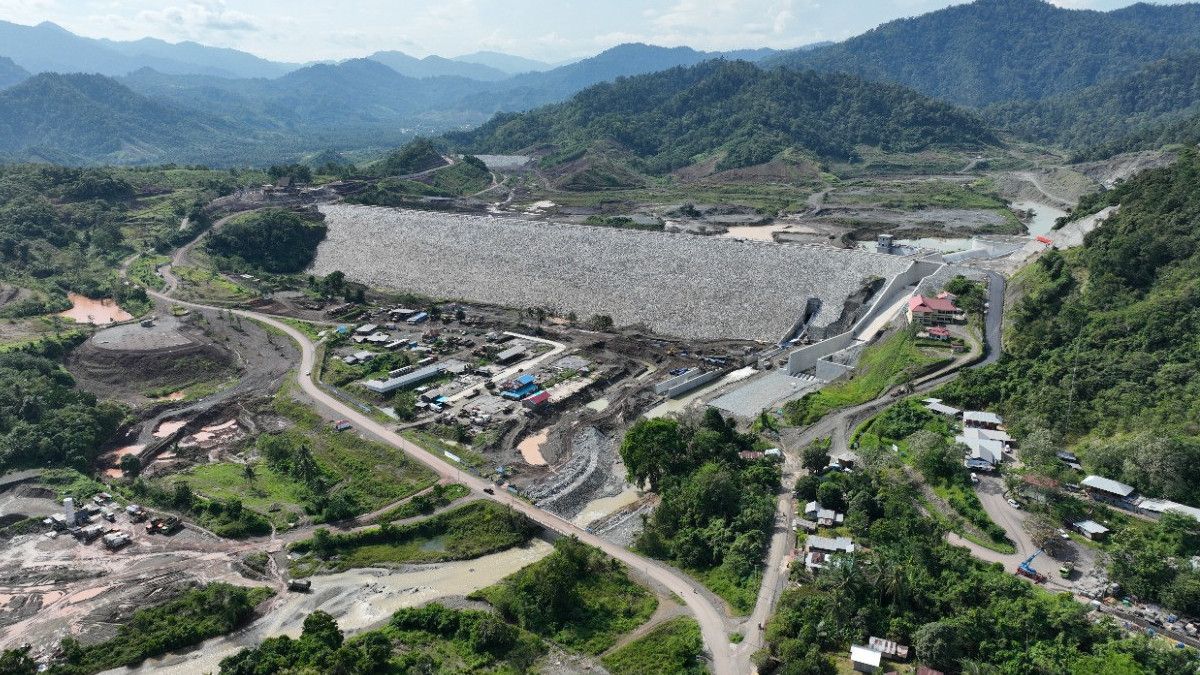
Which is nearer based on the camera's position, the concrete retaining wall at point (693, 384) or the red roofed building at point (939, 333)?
the red roofed building at point (939, 333)

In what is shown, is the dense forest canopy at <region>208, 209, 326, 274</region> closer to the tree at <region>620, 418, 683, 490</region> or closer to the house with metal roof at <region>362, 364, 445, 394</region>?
the house with metal roof at <region>362, 364, 445, 394</region>

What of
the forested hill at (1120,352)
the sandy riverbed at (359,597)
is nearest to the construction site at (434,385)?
the sandy riverbed at (359,597)

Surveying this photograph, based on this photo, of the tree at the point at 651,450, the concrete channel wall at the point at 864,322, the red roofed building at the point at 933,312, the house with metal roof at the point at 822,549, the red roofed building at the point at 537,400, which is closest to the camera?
the house with metal roof at the point at 822,549

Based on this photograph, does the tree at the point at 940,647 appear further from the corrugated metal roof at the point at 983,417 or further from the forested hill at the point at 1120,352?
the corrugated metal roof at the point at 983,417

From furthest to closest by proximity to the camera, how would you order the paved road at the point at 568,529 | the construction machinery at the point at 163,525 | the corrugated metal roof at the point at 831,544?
the construction machinery at the point at 163,525, the corrugated metal roof at the point at 831,544, the paved road at the point at 568,529

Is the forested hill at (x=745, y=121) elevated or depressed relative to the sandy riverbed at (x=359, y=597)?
Result: elevated

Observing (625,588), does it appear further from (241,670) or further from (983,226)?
(983,226)

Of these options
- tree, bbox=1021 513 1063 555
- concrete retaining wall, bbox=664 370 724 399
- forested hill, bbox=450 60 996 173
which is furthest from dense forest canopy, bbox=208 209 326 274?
tree, bbox=1021 513 1063 555

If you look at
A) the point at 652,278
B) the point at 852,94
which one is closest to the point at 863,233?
the point at 652,278
